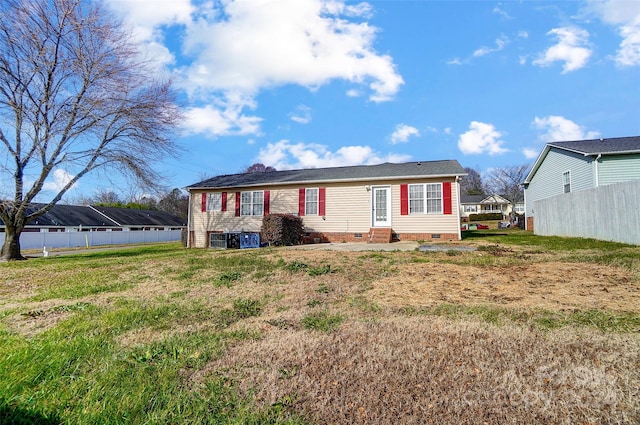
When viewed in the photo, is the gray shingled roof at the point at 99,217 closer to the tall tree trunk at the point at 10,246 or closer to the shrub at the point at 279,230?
the tall tree trunk at the point at 10,246

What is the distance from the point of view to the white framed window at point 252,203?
53.2 feet

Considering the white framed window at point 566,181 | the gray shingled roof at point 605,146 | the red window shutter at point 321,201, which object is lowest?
the red window shutter at point 321,201

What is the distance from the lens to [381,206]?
46.6 feet

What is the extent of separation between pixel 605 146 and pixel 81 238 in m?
38.6

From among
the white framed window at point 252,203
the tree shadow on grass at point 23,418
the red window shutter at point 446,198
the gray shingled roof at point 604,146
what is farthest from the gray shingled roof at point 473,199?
the tree shadow on grass at point 23,418

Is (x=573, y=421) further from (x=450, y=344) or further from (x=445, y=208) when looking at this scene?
(x=445, y=208)

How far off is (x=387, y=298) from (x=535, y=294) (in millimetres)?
1940

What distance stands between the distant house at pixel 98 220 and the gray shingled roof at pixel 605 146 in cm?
3620

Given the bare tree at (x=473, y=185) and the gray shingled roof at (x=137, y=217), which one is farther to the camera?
the bare tree at (x=473, y=185)

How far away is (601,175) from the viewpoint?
14203mm

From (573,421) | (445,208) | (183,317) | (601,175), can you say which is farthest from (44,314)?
(601,175)

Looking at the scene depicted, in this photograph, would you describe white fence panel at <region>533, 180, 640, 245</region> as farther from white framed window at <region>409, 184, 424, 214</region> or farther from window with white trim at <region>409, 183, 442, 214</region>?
white framed window at <region>409, 184, 424, 214</region>

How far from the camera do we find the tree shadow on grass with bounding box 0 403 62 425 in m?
1.91

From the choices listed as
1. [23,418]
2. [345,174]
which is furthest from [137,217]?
[23,418]
